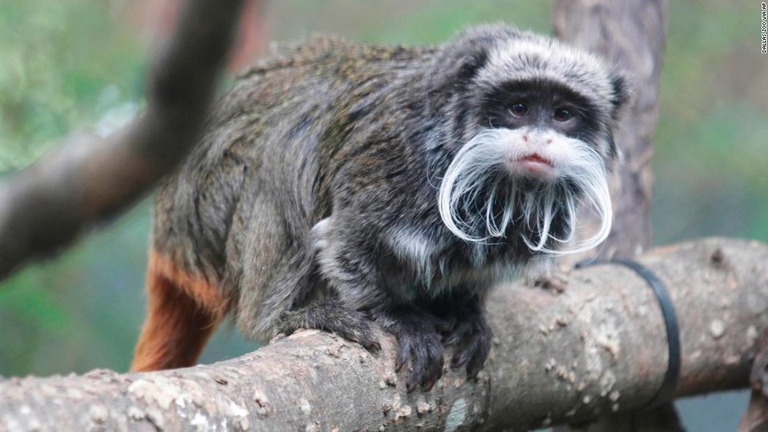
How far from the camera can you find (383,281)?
2680mm

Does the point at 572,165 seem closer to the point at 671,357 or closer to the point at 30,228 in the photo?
the point at 671,357

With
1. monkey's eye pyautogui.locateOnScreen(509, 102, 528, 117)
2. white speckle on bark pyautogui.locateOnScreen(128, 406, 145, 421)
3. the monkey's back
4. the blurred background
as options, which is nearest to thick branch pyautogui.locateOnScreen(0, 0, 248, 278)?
white speckle on bark pyautogui.locateOnScreen(128, 406, 145, 421)

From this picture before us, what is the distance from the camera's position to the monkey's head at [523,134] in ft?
8.30

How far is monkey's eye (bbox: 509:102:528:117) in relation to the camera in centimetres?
258

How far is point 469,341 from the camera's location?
2.68 meters

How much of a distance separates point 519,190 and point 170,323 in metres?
1.48

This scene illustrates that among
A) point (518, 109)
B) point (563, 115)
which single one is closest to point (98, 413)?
point (518, 109)

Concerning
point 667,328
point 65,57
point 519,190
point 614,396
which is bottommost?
point 614,396

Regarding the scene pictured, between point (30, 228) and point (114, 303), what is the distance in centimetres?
474

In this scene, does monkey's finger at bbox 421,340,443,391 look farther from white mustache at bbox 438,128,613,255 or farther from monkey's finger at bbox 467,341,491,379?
white mustache at bbox 438,128,613,255

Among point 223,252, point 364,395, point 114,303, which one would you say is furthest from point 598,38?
point 114,303

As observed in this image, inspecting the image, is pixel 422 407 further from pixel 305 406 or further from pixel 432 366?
pixel 305 406

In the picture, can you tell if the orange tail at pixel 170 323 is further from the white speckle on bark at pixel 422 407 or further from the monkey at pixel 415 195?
the white speckle on bark at pixel 422 407

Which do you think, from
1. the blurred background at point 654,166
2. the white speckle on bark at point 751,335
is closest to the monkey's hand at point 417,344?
the white speckle on bark at point 751,335
